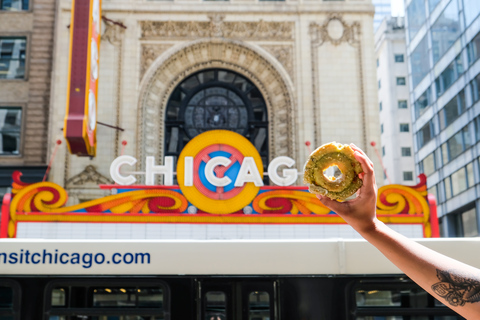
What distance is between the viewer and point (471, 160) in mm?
36094

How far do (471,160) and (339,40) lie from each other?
2002 cm

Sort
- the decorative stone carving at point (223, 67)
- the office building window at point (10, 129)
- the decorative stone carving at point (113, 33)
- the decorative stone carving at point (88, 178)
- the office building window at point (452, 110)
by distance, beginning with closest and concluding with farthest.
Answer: the decorative stone carving at point (88, 178)
the decorative stone carving at point (223, 67)
the decorative stone carving at point (113, 33)
the office building window at point (10, 129)
the office building window at point (452, 110)

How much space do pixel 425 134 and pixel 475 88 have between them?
11.2 metres

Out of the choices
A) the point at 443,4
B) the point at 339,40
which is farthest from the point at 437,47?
the point at 339,40

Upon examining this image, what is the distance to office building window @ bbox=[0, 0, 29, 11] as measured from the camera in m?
20.6

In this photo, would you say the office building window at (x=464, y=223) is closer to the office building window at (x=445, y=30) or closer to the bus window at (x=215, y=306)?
the office building window at (x=445, y=30)

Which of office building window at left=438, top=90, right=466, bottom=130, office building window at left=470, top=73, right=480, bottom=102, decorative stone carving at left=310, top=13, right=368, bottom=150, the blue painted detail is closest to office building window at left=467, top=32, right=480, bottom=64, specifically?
office building window at left=470, top=73, right=480, bottom=102

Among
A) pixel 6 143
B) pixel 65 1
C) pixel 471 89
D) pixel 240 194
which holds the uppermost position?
pixel 471 89

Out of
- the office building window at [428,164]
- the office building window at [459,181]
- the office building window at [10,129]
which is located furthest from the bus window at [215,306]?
the office building window at [428,164]

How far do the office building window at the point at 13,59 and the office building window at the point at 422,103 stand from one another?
108 feet

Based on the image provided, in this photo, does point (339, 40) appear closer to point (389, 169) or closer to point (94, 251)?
point (94, 251)

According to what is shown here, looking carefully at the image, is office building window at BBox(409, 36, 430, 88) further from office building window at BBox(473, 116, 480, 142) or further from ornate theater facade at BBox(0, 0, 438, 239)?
ornate theater facade at BBox(0, 0, 438, 239)

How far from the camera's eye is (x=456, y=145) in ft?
128

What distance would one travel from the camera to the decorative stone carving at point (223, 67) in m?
19.2
